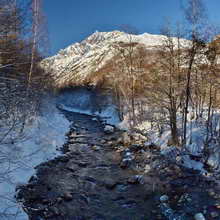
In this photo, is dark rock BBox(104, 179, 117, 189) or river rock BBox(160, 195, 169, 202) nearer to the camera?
river rock BBox(160, 195, 169, 202)

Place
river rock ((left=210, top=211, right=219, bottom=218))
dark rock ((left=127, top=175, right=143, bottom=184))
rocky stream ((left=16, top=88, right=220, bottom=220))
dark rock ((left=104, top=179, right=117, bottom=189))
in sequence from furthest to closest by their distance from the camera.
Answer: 1. dark rock ((left=127, top=175, right=143, bottom=184))
2. dark rock ((left=104, top=179, right=117, bottom=189))
3. rocky stream ((left=16, top=88, right=220, bottom=220))
4. river rock ((left=210, top=211, right=219, bottom=218))

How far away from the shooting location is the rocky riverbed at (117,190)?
8.69m

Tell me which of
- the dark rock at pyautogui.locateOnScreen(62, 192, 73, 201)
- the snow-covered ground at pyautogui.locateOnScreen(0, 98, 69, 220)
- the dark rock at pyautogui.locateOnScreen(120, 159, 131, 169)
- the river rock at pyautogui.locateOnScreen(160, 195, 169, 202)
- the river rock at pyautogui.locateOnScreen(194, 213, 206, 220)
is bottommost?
the dark rock at pyautogui.locateOnScreen(62, 192, 73, 201)

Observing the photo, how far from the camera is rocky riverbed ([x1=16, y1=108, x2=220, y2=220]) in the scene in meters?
8.69

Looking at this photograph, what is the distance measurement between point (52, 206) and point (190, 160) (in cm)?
778

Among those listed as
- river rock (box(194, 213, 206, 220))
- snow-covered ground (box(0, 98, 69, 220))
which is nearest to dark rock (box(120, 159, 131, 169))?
snow-covered ground (box(0, 98, 69, 220))

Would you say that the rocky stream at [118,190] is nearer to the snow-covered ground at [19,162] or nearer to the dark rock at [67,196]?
the dark rock at [67,196]

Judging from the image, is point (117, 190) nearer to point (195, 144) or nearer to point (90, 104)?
point (195, 144)

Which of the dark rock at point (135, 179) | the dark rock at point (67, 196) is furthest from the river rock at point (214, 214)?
the dark rock at point (67, 196)

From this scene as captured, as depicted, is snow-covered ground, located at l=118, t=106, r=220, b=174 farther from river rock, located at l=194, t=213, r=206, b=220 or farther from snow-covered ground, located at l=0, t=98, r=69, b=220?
snow-covered ground, located at l=0, t=98, r=69, b=220

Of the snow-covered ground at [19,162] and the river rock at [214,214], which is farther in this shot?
the river rock at [214,214]

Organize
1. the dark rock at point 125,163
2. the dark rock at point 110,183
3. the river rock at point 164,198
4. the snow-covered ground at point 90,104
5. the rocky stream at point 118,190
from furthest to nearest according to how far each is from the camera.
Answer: the snow-covered ground at point 90,104 < the dark rock at point 125,163 < the dark rock at point 110,183 < the river rock at point 164,198 < the rocky stream at point 118,190

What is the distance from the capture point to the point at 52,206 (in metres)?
9.08

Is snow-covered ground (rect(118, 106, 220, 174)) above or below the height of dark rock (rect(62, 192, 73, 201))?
above
